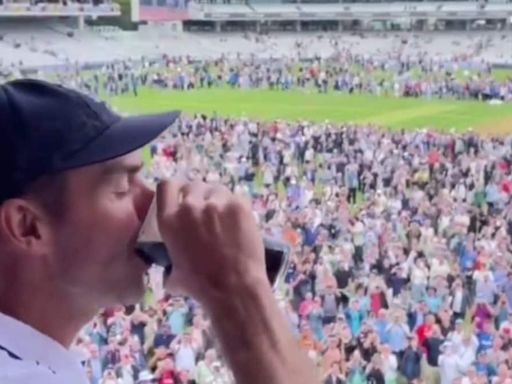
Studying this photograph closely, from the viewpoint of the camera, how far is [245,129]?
7605mm

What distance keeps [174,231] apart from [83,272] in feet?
0.22

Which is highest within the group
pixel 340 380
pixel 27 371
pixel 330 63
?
pixel 27 371

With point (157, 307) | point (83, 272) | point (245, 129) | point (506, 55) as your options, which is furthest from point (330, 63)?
point (83, 272)

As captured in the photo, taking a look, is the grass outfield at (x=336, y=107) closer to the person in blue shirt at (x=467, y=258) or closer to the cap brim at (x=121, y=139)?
the person in blue shirt at (x=467, y=258)

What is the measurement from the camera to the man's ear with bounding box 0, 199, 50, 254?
45 centimetres

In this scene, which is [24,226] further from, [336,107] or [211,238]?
[336,107]

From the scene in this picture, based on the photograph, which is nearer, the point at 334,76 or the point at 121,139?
the point at 121,139

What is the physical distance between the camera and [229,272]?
0.42 m

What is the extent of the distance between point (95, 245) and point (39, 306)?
0.04 m

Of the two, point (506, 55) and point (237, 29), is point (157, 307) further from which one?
point (237, 29)

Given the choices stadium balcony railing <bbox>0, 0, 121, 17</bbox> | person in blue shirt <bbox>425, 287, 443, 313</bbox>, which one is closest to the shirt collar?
person in blue shirt <bbox>425, 287, 443, 313</bbox>

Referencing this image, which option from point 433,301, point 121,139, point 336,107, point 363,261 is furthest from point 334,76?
point 121,139

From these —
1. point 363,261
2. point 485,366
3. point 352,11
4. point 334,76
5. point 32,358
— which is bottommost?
point 334,76

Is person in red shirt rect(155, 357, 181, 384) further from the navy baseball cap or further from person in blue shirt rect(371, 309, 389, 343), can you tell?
the navy baseball cap
